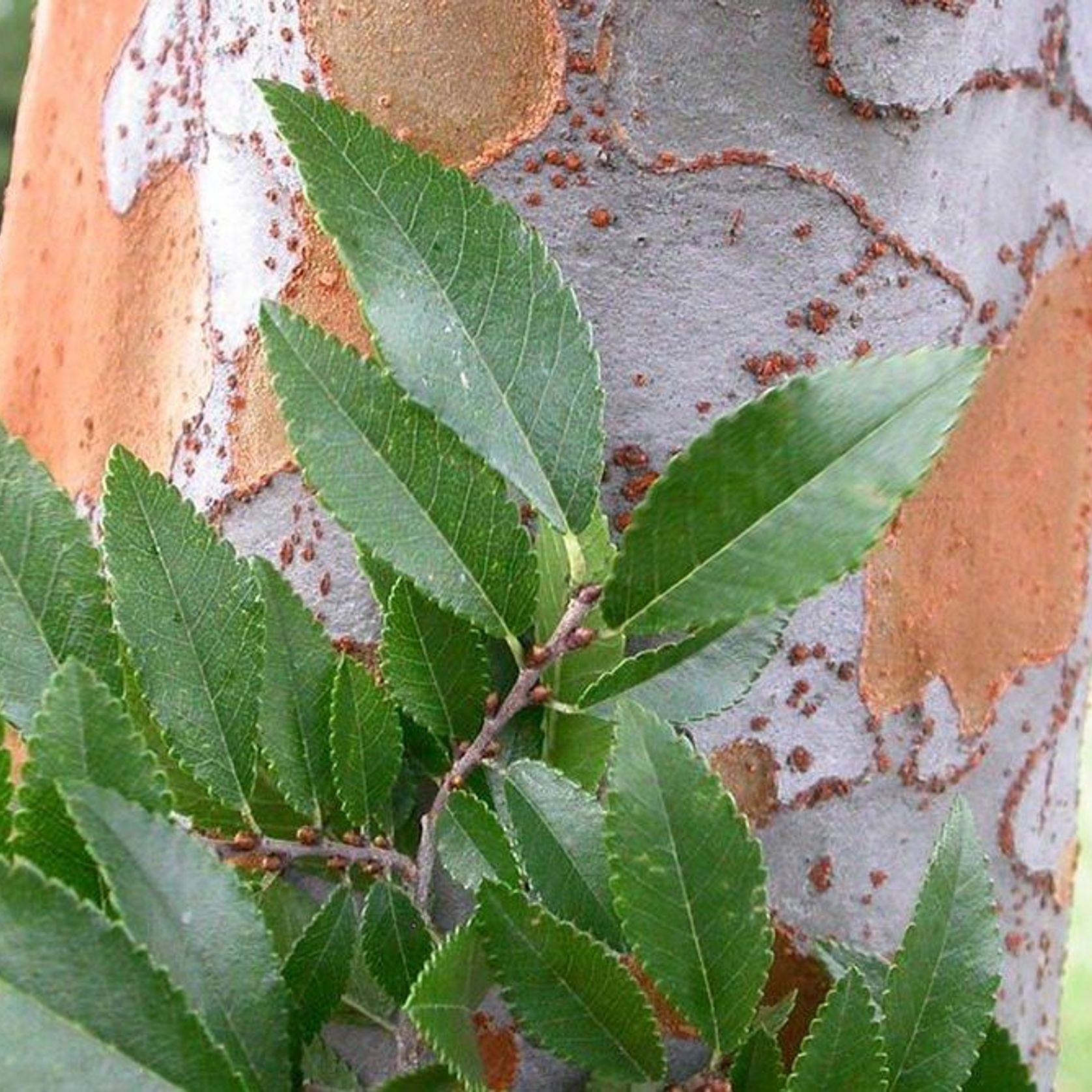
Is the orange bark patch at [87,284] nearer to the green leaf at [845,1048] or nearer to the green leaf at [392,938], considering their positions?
the green leaf at [392,938]

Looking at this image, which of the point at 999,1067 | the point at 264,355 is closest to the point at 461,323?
the point at 264,355

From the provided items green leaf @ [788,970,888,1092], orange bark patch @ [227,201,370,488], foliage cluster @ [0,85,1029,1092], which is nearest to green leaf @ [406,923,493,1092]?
foliage cluster @ [0,85,1029,1092]

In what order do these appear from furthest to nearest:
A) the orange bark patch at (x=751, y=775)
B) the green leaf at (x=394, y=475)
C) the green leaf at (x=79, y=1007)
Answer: the orange bark patch at (x=751, y=775)
the green leaf at (x=394, y=475)
the green leaf at (x=79, y=1007)

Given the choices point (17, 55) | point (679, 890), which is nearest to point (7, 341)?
point (679, 890)

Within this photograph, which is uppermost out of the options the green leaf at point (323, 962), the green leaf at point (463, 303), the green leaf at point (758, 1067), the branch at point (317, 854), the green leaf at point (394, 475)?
the green leaf at point (463, 303)

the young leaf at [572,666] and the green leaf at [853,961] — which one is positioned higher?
the young leaf at [572,666]

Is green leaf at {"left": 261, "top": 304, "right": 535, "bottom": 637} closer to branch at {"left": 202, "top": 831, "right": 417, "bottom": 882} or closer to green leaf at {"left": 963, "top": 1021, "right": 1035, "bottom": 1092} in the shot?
branch at {"left": 202, "top": 831, "right": 417, "bottom": 882}

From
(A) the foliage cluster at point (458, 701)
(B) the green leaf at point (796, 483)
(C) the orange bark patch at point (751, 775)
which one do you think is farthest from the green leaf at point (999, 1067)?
(B) the green leaf at point (796, 483)

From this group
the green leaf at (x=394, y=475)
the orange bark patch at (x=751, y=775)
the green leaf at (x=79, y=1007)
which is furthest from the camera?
the orange bark patch at (x=751, y=775)

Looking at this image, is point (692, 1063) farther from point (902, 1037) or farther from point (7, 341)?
point (7, 341)
